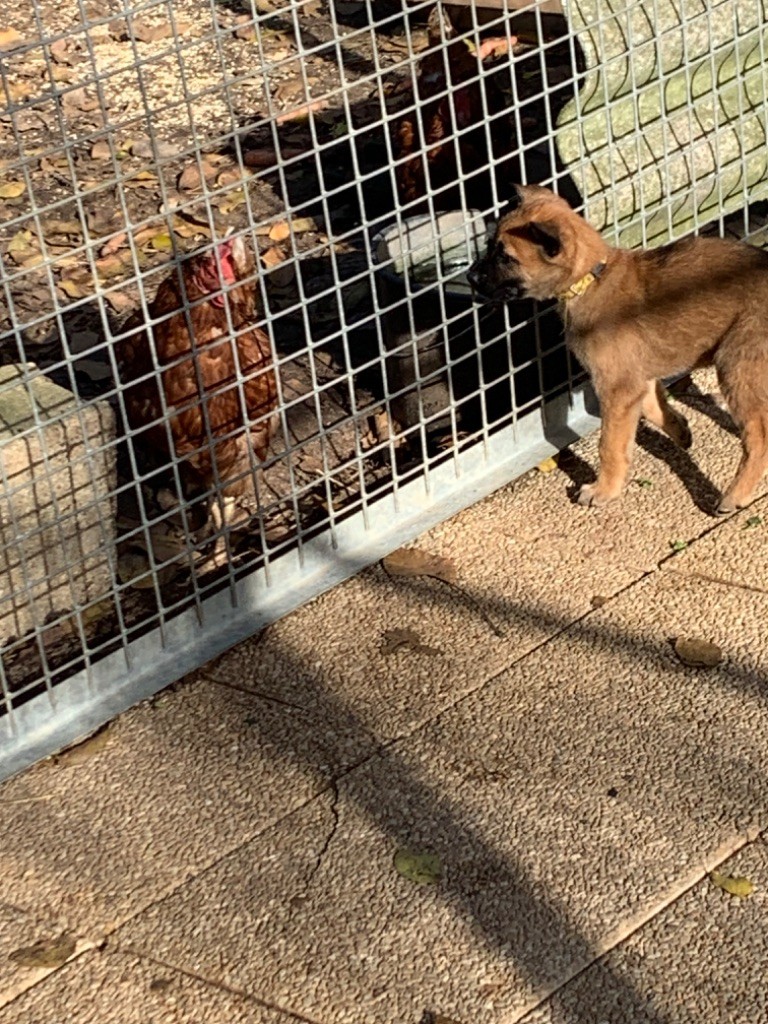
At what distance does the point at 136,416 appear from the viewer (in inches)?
218

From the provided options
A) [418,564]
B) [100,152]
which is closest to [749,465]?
[418,564]

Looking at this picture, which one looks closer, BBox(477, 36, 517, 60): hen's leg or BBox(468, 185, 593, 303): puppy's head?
BBox(468, 185, 593, 303): puppy's head

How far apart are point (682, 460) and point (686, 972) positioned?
237cm

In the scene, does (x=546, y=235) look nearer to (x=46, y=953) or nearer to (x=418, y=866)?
(x=418, y=866)

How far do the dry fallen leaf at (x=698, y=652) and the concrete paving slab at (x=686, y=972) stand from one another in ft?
2.95

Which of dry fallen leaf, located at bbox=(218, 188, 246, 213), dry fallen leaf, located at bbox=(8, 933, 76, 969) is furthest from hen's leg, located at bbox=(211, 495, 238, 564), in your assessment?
dry fallen leaf, located at bbox=(218, 188, 246, 213)

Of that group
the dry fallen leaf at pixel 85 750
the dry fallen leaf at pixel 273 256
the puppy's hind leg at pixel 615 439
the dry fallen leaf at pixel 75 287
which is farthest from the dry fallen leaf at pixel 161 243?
the dry fallen leaf at pixel 85 750

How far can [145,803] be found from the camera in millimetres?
4312

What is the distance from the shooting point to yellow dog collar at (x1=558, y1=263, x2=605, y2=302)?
17.2 ft

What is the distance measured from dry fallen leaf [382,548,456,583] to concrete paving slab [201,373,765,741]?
0.09 ft

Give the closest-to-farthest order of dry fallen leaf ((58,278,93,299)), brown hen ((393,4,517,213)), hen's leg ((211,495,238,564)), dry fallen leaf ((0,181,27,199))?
1. hen's leg ((211,495,238,564))
2. brown hen ((393,4,517,213))
3. dry fallen leaf ((58,278,93,299))
4. dry fallen leaf ((0,181,27,199))

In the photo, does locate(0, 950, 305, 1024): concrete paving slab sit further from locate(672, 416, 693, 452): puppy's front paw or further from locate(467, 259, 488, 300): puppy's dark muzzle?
locate(672, 416, 693, 452): puppy's front paw

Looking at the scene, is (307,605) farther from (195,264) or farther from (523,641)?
(195,264)

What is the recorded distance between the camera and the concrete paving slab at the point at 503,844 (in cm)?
369
